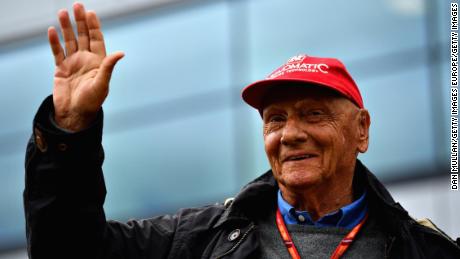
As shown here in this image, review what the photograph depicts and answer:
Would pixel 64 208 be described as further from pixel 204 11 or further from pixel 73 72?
pixel 204 11

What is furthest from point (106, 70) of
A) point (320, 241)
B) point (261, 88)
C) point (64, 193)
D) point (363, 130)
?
point (363, 130)

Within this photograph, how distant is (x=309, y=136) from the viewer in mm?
5098

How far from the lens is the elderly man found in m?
4.58

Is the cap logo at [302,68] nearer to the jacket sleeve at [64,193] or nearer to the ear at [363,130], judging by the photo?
the ear at [363,130]

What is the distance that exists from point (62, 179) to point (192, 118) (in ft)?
30.2

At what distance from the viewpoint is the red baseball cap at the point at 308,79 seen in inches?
203

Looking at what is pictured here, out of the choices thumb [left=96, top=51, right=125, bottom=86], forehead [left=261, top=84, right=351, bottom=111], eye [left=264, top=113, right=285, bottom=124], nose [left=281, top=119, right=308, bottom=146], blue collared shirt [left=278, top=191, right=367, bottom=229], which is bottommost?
blue collared shirt [left=278, top=191, right=367, bottom=229]

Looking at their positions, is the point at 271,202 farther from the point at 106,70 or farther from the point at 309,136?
the point at 106,70

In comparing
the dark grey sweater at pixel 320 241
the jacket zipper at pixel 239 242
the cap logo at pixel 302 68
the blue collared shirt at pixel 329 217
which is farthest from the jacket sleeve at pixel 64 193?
the cap logo at pixel 302 68

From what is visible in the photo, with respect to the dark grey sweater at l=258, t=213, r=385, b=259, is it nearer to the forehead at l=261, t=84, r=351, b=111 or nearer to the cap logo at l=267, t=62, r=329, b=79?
the forehead at l=261, t=84, r=351, b=111

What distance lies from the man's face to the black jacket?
0.20 meters

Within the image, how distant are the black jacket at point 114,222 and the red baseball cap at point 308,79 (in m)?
0.41

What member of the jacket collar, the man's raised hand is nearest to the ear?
the jacket collar

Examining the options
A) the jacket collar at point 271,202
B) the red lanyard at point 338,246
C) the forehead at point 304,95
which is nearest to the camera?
the red lanyard at point 338,246
